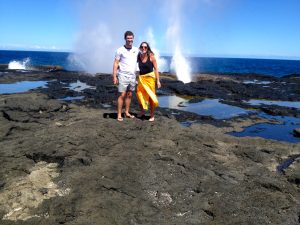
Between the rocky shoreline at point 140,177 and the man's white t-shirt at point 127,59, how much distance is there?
43.1 inches

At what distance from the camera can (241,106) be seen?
15.4 m

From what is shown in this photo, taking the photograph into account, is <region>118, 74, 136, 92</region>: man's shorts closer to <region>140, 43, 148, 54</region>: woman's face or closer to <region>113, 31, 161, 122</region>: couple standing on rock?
<region>113, 31, 161, 122</region>: couple standing on rock

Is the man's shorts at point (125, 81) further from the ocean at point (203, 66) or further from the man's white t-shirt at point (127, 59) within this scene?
the ocean at point (203, 66)

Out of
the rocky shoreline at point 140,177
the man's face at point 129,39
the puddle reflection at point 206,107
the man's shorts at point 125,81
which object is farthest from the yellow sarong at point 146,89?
the puddle reflection at point 206,107

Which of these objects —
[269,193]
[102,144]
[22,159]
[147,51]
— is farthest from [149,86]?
[269,193]

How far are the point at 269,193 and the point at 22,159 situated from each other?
155 inches

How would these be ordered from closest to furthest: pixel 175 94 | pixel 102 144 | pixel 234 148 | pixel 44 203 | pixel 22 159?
pixel 44 203
pixel 22 159
pixel 102 144
pixel 234 148
pixel 175 94

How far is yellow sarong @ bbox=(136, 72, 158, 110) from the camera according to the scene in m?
8.15

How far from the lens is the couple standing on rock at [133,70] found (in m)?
7.71

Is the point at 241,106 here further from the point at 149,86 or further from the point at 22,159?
the point at 22,159

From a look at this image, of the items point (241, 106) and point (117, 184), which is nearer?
point (117, 184)

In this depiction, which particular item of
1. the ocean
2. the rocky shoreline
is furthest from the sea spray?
the rocky shoreline

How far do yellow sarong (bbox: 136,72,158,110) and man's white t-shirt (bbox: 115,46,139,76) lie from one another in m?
0.36

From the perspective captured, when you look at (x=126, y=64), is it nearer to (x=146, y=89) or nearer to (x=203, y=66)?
(x=146, y=89)
